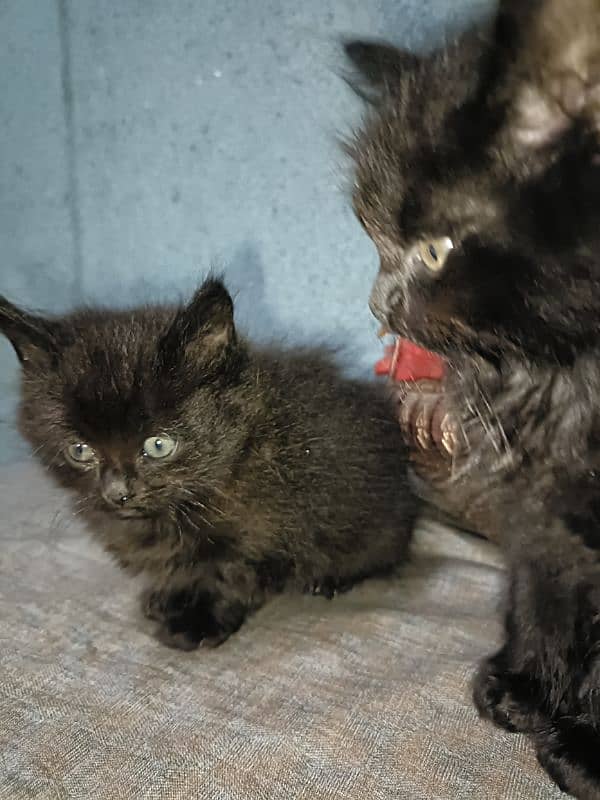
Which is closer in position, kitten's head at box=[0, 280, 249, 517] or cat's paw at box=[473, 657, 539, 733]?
cat's paw at box=[473, 657, 539, 733]

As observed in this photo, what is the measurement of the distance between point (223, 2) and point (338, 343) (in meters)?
0.69

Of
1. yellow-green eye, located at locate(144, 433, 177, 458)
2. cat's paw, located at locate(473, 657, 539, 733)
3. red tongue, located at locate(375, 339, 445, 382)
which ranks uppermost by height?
red tongue, located at locate(375, 339, 445, 382)

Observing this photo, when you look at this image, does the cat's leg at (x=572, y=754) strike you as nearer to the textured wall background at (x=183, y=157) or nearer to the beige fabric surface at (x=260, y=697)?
the beige fabric surface at (x=260, y=697)

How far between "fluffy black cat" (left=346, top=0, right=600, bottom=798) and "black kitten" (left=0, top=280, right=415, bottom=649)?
24cm

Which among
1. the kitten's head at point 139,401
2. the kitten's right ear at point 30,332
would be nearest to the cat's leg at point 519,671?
the kitten's head at point 139,401

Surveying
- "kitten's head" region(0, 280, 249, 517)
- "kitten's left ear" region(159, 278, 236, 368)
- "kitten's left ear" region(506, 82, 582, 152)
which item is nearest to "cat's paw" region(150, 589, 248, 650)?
"kitten's head" region(0, 280, 249, 517)

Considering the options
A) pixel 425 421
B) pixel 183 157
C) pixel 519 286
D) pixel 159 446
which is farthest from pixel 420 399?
pixel 183 157

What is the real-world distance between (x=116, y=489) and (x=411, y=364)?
54 centimetres

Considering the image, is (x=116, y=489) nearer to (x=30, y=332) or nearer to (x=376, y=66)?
(x=30, y=332)

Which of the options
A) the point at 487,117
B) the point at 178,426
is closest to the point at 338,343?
the point at 178,426

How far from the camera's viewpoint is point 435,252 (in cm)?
78

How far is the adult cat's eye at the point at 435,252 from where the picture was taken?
764mm

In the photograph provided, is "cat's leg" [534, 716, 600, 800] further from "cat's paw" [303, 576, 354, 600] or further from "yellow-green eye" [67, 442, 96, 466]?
"yellow-green eye" [67, 442, 96, 466]

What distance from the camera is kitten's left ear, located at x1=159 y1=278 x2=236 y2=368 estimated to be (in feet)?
3.42
